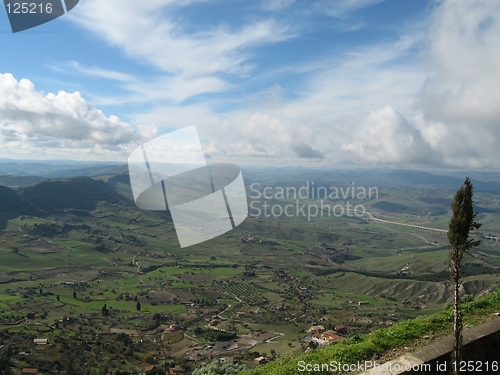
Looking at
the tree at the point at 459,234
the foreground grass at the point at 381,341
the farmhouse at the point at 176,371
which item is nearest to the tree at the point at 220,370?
the foreground grass at the point at 381,341

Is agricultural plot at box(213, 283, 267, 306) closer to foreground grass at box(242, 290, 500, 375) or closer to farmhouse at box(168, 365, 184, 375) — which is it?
farmhouse at box(168, 365, 184, 375)

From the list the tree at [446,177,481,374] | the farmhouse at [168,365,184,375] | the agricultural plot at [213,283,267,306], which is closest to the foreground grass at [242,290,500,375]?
the tree at [446,177,481,374]

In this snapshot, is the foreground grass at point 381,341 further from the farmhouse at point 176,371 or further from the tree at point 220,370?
the farmhouse at point 176,371

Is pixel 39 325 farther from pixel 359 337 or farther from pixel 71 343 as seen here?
pixel 359 337

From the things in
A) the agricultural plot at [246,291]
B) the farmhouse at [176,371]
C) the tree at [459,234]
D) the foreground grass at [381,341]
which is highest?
the tree at [459,234]

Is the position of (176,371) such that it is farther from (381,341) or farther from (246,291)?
(246,291)

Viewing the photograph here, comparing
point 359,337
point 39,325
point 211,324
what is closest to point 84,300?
point 39,325

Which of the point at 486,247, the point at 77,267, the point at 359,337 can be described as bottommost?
the point at 486,247
